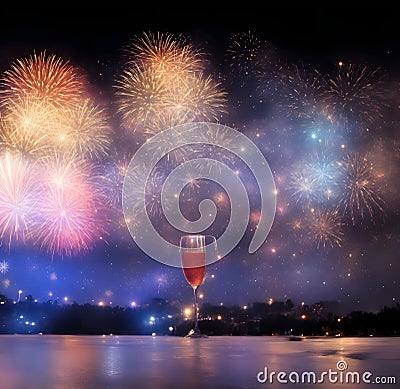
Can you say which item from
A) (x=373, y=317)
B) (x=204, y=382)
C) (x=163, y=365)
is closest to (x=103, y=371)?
(x=163, y=365)

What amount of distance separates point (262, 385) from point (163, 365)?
0.57 meters

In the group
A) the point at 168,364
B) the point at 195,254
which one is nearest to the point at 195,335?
the point at 195,254

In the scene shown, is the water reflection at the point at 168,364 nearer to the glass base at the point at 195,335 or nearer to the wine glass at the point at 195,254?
the glass base at the point at 195,335

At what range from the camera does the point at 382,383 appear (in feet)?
5.91

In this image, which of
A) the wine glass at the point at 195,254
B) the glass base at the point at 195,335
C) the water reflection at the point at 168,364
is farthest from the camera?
the wine glass at the point at 195,254

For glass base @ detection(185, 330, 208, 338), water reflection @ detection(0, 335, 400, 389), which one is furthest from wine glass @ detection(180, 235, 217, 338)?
water reflection @ detection(0, 335, 400, 389)

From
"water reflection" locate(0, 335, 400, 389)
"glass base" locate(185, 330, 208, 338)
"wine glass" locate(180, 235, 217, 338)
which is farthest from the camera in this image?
"wine glass" locate(180, 235, 217, 338)

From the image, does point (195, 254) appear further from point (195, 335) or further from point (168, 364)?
point (168, 364)

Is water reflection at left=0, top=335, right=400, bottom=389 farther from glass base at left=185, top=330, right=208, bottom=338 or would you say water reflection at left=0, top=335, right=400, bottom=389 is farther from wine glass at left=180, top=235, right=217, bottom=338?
wine glass at left=180, top=235, right=217, bottom=338

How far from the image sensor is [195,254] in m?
5.11

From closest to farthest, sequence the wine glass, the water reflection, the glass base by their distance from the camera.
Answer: the water reflection < the glass base < the wine glass

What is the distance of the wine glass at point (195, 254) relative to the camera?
→ 16.6ft

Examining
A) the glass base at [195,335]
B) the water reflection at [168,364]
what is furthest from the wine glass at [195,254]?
the water reflection at [168,364]

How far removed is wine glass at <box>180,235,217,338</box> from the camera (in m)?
5.05
